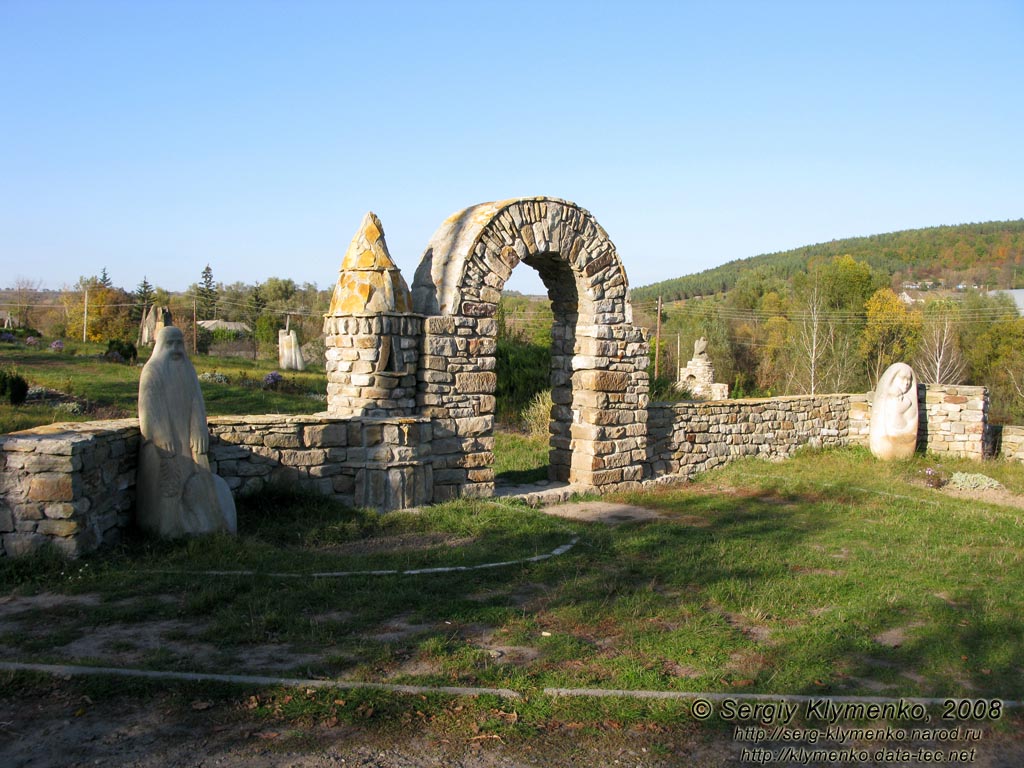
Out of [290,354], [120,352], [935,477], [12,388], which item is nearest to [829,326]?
[290,354]

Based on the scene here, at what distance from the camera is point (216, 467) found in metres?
7.23

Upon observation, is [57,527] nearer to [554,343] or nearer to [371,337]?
[371,337]

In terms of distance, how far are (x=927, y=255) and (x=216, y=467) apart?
5840cm

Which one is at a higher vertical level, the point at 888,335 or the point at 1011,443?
the point at 888,335

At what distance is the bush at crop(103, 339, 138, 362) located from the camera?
18891 millimetres

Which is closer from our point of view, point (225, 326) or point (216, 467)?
point (216, 467)

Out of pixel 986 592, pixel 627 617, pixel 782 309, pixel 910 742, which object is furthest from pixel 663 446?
pixel 782 309

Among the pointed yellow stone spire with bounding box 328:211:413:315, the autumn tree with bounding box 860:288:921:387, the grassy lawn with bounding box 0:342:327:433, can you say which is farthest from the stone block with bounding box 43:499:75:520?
the autumn tree with bounding box 860:288:921:387

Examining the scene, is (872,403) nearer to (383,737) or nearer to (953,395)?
(953,395)

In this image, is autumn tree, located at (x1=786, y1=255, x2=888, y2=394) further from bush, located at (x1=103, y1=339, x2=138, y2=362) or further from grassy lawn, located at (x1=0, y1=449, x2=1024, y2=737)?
grassy lawn, located at (x1=0, y1=449, x2=1024, y2=737)

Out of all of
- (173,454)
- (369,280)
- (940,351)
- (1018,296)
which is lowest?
(173,454)

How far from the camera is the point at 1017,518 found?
9250mm

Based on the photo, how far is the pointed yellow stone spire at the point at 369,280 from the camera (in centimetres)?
845

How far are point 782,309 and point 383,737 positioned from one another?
43630mm
